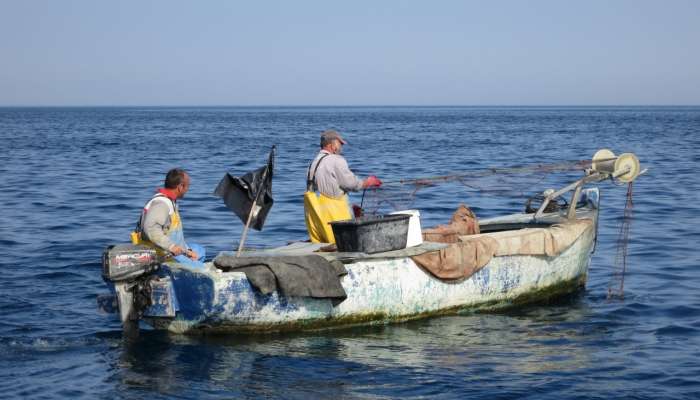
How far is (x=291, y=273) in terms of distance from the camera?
885cm

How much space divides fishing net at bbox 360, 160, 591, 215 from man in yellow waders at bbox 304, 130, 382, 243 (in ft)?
2.30

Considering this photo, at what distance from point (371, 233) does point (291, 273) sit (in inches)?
40.1

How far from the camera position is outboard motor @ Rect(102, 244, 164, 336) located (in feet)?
28.0

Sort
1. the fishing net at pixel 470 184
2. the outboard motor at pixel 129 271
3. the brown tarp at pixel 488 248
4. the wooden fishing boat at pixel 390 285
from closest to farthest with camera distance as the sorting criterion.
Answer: the outboard motor at pixel 129 271 < the wooden fishing boat at pixel 390 285 < the brown tarp at pixel 488 248 < the fishing net at pixel 470 184

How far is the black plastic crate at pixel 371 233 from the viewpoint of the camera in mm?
9344

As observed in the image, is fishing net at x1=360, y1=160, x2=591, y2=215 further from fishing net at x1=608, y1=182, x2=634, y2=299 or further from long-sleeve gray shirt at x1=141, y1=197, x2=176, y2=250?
long-sleeve gray shirt at x1=141, y1=197, x2=176, y2=250

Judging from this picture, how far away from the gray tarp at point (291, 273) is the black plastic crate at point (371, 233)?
423 millimetres

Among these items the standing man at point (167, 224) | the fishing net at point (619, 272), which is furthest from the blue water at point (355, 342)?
the standing man at point (167, 224)

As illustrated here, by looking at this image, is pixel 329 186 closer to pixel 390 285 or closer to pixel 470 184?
pixel 390 285

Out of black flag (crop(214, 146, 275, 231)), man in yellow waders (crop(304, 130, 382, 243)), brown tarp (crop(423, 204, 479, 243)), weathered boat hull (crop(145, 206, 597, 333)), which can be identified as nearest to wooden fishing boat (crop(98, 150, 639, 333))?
weathered boat hull (crop(145, 206, 597, 333))

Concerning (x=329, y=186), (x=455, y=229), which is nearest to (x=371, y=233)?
(x=329, y=186)

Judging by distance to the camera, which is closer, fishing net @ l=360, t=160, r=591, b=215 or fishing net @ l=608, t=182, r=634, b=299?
fishing net @ l=360, t=160, r=591, b=215

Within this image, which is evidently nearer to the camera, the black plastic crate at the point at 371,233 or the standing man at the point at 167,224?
the standing man at the point at 167,224

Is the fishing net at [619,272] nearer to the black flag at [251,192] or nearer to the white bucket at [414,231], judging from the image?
the white bucket at [414,231]
